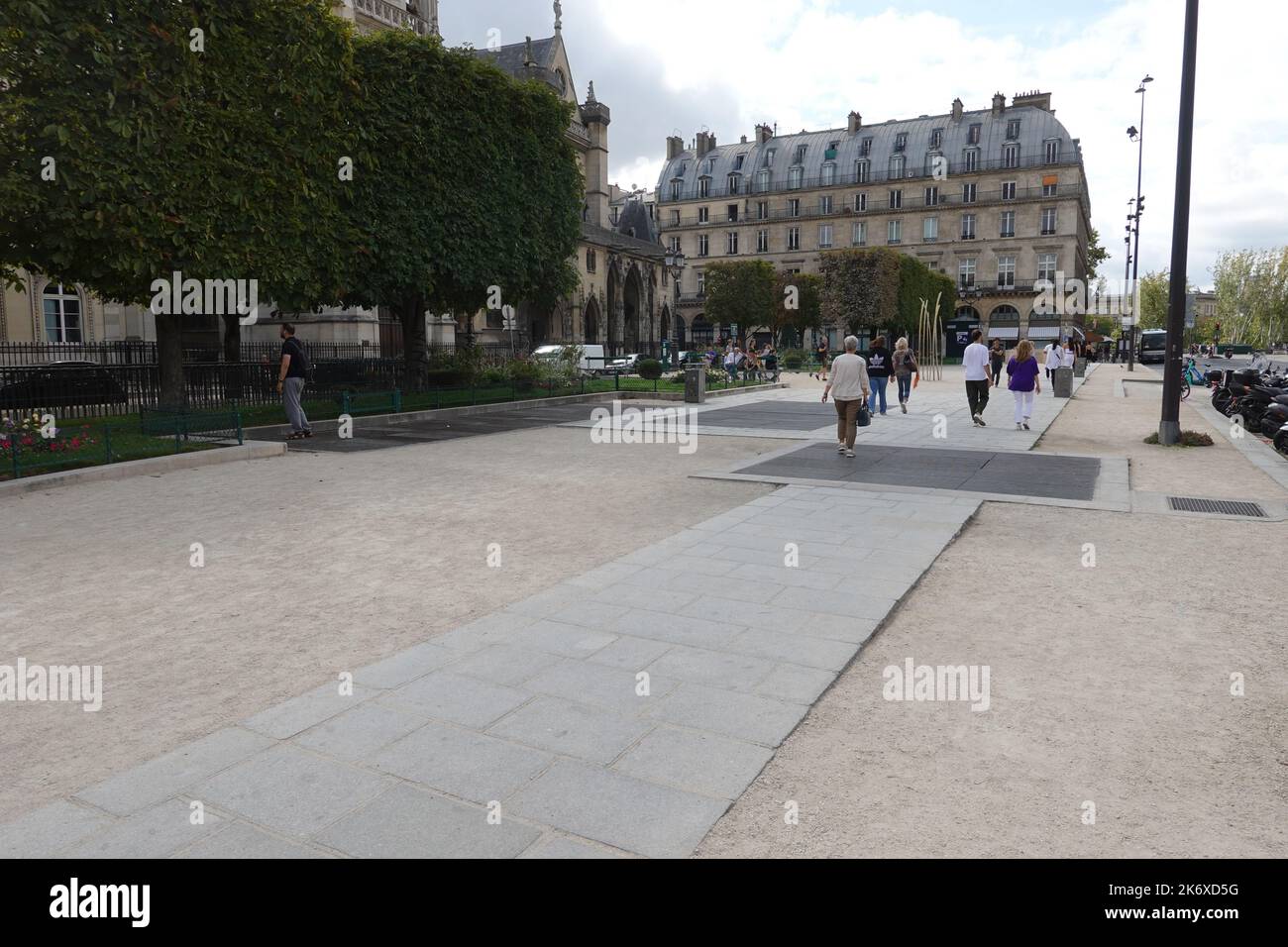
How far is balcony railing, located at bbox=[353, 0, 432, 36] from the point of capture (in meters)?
34.2

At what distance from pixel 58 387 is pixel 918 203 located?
260ft

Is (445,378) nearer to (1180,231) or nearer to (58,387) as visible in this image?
(58,387)

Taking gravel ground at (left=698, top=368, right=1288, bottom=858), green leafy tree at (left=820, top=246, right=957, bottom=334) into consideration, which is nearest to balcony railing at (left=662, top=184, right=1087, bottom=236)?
green leafy tree at (left=820, top=246, right=957, bottom=334)

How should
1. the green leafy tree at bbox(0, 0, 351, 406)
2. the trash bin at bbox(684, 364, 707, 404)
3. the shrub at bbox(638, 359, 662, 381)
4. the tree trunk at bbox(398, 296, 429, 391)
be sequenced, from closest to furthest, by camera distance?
the green leafy tree at bbox(0, 0, 351, 406) < the tree trunk at bbox(398, 296, 429, 391) < the trash bin at bbox(684, 364, 707, 404) < the shrub at bbox(638, 359, 662, 381)

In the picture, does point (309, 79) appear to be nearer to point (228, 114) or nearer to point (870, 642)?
point (228, 114)

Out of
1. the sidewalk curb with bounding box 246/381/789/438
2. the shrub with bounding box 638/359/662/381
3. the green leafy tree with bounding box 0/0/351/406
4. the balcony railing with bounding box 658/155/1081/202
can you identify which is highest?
the balcony railing with bounding box 658/155/1081/202

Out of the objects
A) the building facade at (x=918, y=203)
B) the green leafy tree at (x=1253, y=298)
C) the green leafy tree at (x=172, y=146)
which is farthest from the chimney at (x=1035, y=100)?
the green leafy tree at (x=172, y=146)

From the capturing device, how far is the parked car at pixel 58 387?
17.8 metres

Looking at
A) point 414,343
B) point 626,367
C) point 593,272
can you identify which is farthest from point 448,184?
point 593,272

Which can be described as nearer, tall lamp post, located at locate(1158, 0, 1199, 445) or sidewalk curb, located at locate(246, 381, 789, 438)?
tall lamp post, located at locate(1158, 0, 1199, 445)

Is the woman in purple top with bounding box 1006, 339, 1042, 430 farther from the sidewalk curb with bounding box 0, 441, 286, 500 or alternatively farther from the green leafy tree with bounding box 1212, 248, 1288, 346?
the green leafy tree with bounding box 1212, 248, 1288, 346

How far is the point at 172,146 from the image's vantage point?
1496 centimetres

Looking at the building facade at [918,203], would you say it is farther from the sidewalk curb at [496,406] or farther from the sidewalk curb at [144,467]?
the sidewalk curb at [144,467]

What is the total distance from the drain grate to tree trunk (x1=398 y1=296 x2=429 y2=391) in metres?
18.1
